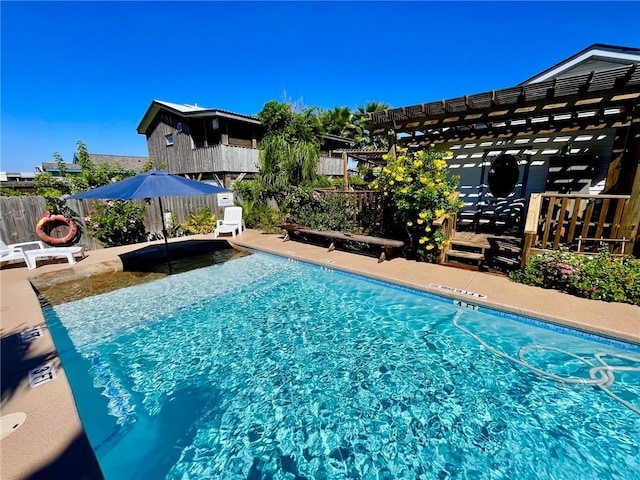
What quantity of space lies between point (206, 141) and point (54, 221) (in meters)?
9.73

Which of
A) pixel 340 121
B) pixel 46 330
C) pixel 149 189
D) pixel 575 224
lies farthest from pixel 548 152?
pixel 340 121

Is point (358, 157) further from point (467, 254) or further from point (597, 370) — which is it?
point (597, 370)

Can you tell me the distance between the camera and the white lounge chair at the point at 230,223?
983cm

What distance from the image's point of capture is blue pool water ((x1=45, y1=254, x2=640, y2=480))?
2258mm

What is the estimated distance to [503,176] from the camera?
818cm

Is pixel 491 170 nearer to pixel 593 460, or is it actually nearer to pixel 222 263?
pixel 593 460

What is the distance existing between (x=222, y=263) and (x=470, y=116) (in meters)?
6.98

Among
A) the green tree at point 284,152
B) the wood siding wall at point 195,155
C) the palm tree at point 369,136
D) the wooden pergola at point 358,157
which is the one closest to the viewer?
the wooden pergola at point 358,157

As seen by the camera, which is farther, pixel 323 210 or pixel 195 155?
pixel 195 155

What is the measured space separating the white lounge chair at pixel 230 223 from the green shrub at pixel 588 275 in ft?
28.0

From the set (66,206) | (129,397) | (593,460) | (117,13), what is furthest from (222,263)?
(117,13)

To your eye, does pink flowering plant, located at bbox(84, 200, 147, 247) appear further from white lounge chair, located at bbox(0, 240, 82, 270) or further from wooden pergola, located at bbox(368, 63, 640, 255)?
wooden pergola, located at bbox(368, 63, 640, 255)

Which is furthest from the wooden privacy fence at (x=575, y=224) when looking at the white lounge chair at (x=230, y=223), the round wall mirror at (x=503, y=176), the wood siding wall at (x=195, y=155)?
the wood siding wall at (x=195, y=155)

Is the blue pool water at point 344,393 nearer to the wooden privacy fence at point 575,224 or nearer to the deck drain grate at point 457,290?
the deck drain grate at point 457,290
